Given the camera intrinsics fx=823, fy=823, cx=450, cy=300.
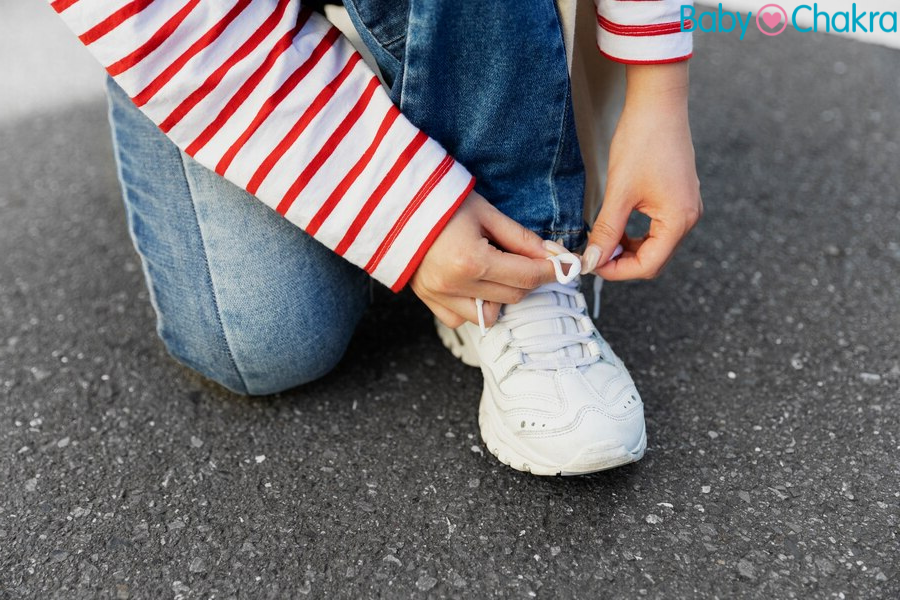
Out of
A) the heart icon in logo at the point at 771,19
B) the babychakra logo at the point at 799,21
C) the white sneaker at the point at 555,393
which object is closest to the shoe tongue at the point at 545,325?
the white sneaker at the point at 555,393

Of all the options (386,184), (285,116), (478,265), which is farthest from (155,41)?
(478,265)

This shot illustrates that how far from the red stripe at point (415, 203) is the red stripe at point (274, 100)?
0.53ft

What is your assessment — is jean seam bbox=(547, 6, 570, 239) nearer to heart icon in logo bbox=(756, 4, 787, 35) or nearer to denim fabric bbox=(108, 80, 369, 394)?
denim fabric bbox=(108, 80, 369, 394)

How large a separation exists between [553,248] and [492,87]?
0.18 meters

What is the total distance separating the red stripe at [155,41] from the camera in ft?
2.58

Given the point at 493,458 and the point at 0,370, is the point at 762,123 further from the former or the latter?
the point at 0,370

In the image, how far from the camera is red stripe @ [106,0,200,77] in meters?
0.79

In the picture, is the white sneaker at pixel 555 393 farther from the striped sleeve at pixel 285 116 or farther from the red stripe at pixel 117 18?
the red stripe at pixel 117 18

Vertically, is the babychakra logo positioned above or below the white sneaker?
below

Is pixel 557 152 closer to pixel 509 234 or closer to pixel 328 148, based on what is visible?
pixel 509 234

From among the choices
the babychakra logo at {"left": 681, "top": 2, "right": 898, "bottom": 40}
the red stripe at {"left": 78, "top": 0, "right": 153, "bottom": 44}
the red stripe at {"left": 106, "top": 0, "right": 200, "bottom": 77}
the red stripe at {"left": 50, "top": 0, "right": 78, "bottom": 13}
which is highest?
the red stripe at {"left": 50, "top": 0, "right": 78, "bottom": 13}

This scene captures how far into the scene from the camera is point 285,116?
0.81 meters

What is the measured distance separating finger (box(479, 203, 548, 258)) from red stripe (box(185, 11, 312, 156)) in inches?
10.1

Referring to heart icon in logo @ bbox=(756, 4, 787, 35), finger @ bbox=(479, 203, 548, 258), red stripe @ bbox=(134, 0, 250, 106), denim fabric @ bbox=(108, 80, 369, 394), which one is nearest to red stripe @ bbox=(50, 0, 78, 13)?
red stripe @ bbox=(134, 0, 250, 106)
